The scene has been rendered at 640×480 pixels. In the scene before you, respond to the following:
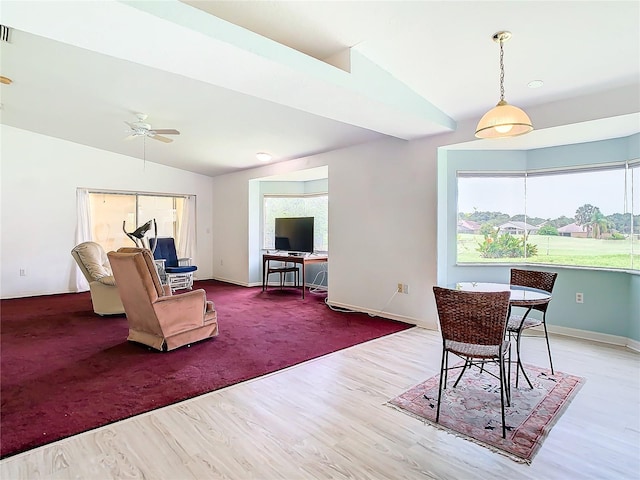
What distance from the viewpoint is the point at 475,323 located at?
2273mm

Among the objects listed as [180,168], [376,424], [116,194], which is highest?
[180,168]

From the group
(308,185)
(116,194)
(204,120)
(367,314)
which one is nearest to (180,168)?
(116,194)

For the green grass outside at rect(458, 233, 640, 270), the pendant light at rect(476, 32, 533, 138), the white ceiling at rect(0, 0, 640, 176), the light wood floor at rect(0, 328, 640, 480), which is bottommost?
the light wood floor at rect(0, 328, 640, 480)

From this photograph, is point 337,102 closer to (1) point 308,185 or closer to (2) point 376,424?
(2) point 376,424

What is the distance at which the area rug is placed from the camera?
2.13 meters

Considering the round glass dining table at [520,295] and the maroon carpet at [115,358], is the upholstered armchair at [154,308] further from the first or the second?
the round glass dining table at [520,295]

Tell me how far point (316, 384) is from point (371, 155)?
10.7 feet

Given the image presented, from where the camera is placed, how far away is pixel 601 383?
2895mm

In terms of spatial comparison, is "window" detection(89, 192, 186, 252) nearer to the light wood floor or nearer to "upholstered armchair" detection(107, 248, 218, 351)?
"upholstered armchair" detection(107, 248, 218, 351)

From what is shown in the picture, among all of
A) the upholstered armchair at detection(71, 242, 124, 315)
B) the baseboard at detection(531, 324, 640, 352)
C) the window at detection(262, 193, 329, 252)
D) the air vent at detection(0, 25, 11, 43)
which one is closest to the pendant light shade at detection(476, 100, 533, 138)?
the baseboard at detection(531, 324, 640, 352)

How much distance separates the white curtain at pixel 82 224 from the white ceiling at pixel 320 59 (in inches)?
90.4

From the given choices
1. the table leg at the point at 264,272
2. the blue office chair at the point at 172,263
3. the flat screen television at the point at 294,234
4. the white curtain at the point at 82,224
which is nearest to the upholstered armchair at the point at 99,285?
the blue office chair at the point at 172,263

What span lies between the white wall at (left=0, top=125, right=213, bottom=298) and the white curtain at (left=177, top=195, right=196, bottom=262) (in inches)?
45.6

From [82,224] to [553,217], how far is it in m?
7.57
